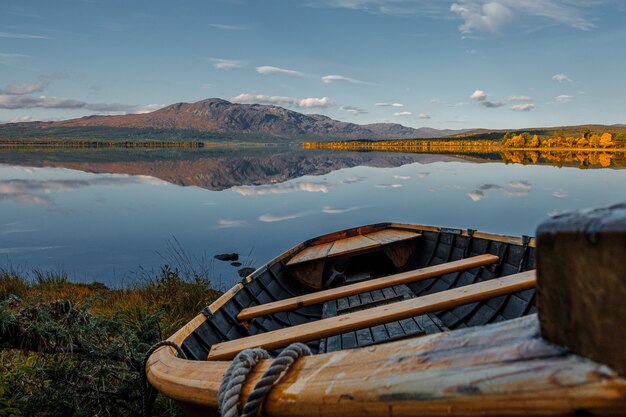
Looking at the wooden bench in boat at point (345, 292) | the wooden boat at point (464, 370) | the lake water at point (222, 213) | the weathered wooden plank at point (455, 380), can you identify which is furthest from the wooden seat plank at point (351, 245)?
the weathered wooden plank at point (455, 380)

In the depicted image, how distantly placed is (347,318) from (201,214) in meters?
25.7

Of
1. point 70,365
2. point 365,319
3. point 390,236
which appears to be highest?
point 365,319

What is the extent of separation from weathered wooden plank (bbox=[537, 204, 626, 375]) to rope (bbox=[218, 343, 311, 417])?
0.88 meters

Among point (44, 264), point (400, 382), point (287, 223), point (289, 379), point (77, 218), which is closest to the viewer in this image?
point (400, 382)

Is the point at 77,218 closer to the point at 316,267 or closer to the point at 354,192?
the point at 354,192

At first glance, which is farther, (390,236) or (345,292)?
(390,236)

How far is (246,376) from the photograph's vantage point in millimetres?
1669

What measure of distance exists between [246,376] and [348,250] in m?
6.16

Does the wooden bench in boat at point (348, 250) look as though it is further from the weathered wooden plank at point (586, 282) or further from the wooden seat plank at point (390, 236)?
the weathered wooden plank at point (586, 282)

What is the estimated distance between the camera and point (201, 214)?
1104 inches

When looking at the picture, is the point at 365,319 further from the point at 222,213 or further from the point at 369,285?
the point at 222,213

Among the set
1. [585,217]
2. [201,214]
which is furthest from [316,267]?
[201,214]

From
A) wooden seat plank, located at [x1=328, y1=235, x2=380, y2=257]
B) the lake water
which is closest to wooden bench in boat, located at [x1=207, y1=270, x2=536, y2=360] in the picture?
wooden seat plank, located at [x1=328, y1=235, x2=380, y2=257]

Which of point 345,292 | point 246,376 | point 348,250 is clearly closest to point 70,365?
point 345,292
